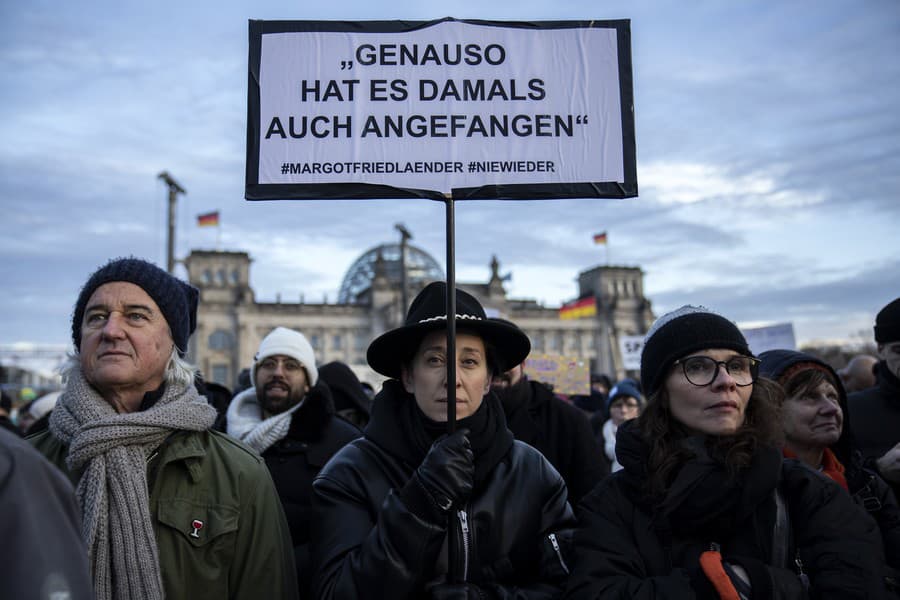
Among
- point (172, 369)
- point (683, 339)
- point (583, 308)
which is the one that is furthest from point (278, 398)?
point (583, 308)

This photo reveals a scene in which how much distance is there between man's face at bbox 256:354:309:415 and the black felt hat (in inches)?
81.8

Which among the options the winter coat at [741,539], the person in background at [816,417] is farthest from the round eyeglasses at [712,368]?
the person in background at [816,417]

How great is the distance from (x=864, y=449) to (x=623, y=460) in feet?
7.75

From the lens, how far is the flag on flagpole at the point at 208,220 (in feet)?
188

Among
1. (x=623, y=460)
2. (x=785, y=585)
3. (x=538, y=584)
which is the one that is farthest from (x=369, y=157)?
(x=785, y=585)

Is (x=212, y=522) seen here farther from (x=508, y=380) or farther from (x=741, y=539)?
(x=508, y=380)

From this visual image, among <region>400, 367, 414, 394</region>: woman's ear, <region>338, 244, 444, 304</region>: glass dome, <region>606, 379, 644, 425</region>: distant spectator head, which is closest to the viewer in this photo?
<region>400, 367, 414, 394</region>: woman's ear

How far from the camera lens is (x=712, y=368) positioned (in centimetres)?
282

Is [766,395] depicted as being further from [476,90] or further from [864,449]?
[864,449]

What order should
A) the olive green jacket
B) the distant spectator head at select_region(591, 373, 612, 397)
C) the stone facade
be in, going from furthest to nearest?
the stone facade → the distant spectator head at select_region(591, 373, 612, 397) → the olive green jacket

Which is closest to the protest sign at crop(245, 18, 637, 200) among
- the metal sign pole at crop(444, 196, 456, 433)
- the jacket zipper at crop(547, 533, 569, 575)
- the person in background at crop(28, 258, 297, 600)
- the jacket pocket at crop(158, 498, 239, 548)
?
the metal sign pole at crop(444, 196, 456, 433)

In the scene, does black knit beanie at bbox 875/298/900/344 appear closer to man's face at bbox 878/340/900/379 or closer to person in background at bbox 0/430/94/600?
man's face at bbox 878/340/900/379

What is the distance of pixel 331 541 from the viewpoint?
2.78 meters

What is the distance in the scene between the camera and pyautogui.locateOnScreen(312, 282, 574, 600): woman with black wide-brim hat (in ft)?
8.27
